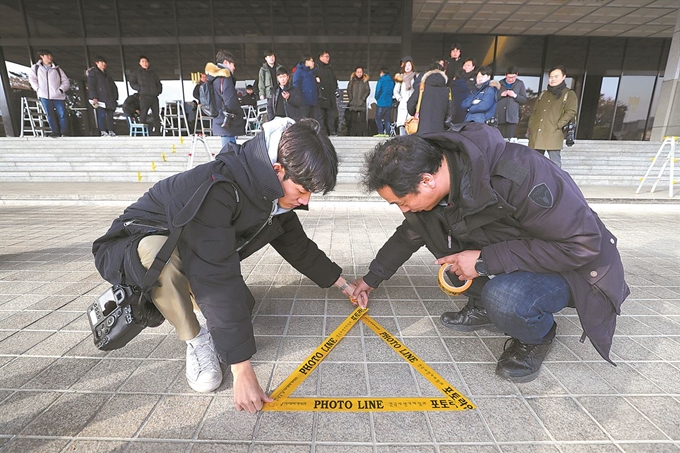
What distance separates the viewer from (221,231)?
1485mm

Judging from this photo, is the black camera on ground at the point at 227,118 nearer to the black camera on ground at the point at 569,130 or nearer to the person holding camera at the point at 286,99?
the person holding camera at the point at 286,99

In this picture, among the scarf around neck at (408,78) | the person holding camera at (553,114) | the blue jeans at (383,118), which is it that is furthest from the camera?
the blue jeans at (383,118)

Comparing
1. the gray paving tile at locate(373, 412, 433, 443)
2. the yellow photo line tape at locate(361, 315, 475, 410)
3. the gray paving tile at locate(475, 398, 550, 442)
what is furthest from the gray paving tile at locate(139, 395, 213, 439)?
the gray paving tile at locate(475, 398, 550, 442)

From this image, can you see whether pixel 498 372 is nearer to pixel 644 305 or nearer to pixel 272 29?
pixel 644 305

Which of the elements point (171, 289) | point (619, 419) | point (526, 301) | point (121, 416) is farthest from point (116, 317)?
point (619, 419)

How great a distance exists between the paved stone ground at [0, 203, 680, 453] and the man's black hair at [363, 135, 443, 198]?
3.08ft

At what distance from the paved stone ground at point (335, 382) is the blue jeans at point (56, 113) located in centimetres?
782

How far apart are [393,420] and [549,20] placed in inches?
601

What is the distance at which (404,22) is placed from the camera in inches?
445

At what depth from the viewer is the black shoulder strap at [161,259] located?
1.45m

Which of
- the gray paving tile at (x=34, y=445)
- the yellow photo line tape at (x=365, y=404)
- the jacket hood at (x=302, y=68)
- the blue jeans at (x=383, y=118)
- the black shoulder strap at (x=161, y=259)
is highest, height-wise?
the jacket hood at (x=302, y=68)

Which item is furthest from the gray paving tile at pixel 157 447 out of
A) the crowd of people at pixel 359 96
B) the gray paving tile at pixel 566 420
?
the crowd of people at pixel 359 96

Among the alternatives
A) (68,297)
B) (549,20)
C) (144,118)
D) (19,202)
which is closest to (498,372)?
(68,297)

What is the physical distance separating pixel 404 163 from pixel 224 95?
5238mm
